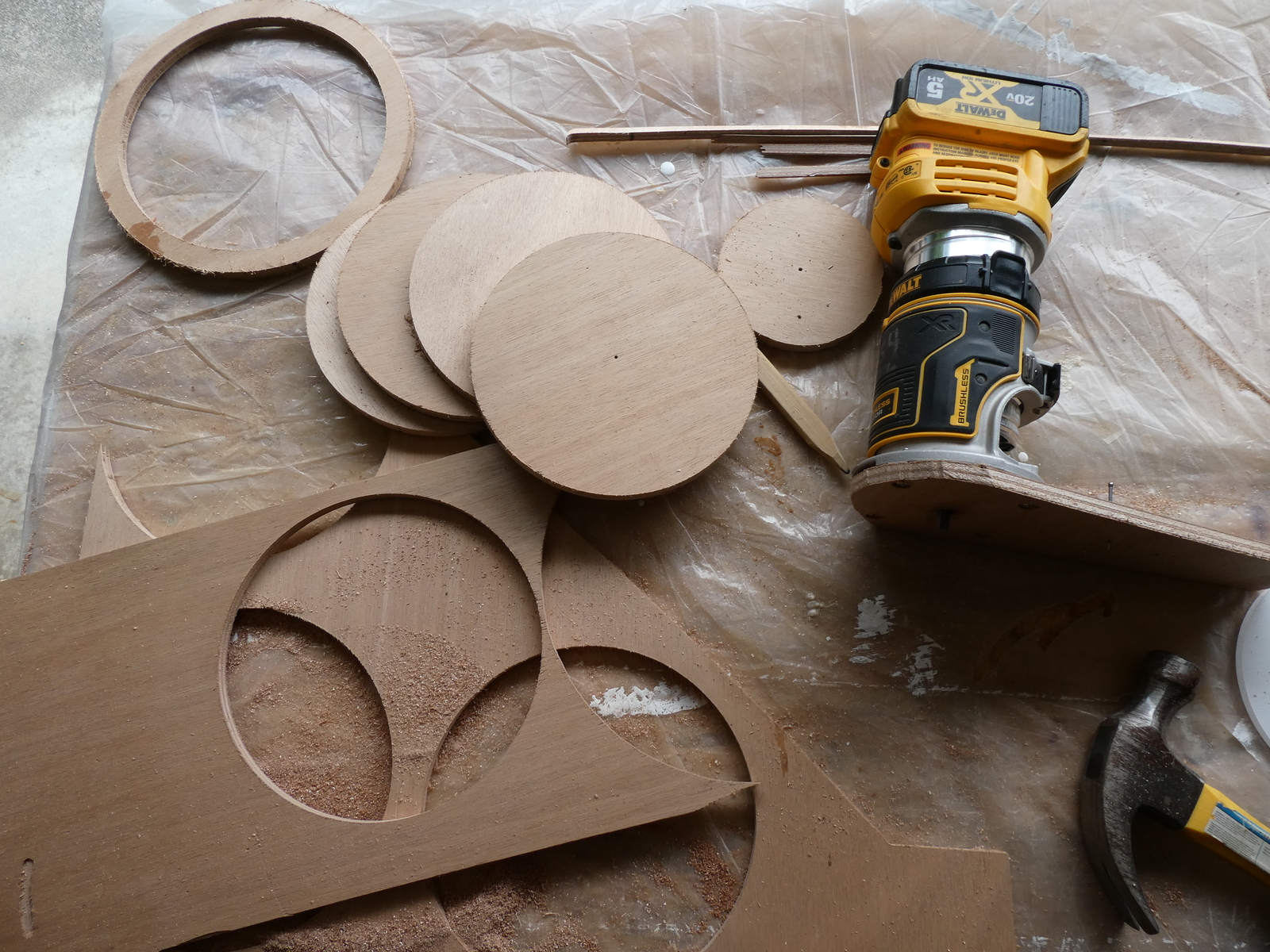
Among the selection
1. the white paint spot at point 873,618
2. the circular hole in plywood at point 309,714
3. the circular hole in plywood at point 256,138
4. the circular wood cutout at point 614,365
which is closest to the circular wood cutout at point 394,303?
the circular wood cutout at point 614,365

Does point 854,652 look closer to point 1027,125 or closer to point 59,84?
point 1027,125

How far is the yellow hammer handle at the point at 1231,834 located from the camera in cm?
130

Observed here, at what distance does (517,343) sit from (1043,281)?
122 cm

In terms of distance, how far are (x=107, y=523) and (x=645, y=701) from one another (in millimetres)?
1166

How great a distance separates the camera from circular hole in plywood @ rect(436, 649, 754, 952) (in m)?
1.32

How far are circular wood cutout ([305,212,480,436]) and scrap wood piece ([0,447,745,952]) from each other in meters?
0.34

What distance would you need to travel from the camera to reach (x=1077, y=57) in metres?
1.89

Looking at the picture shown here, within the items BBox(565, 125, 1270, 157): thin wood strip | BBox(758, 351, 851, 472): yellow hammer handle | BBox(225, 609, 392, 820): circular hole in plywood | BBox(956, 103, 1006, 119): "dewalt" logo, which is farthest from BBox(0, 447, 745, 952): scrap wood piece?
BBox(956, 103, 1006, 119): "dewalt" logo

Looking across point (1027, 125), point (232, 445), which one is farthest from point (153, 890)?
point (1027, 125)

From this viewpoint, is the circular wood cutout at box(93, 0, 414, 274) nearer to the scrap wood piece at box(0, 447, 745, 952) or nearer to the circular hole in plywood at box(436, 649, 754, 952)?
the scrap wood piece at box(0, 447, 745, 952)

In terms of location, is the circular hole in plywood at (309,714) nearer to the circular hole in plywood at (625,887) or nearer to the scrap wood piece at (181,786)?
the scrap wood piece at (181,786)

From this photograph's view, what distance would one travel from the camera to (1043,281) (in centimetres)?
173

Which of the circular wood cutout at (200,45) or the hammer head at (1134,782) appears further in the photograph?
the circular wood cutout at (200,45)

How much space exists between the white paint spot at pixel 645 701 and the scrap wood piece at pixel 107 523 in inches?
38.7
